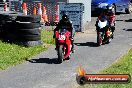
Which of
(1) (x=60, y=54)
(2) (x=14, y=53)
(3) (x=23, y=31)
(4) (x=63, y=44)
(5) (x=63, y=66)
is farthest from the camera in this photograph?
(3) (x=23, y=31)

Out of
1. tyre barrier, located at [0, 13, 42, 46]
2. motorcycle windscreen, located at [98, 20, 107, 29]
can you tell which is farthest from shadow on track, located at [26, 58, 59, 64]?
motorcycle windscreen, located at [98, 20, 107, 29]

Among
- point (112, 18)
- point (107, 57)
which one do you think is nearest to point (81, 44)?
point (112, 18)

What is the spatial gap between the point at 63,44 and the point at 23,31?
2830mm

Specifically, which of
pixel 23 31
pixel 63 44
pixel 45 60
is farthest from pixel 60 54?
pixel 23 31

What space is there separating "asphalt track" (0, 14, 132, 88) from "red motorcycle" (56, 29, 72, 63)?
22 centimetres

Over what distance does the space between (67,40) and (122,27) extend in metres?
10.7

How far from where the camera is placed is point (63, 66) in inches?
518

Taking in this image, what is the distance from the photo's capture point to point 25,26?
16.3m

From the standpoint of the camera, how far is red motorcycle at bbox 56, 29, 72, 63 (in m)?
13.6

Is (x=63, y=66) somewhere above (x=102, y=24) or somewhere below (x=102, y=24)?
below

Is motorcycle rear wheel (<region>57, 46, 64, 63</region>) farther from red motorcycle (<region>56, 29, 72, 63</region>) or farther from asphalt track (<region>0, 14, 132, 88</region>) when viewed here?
asphalt track (<region>0, 14, 132, 88</region>)

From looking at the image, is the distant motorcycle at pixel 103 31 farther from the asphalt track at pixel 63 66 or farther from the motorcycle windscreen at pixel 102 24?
the asphalt track at pixel 63 66

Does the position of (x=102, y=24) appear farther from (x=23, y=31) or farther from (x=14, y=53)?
(x=14, y=53)

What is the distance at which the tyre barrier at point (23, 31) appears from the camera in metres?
16.3
